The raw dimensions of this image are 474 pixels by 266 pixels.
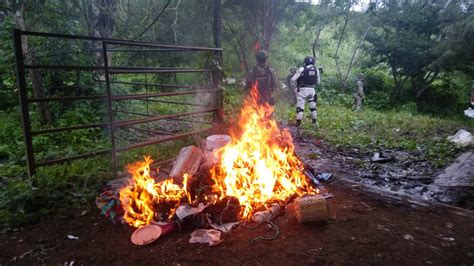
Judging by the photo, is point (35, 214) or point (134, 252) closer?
point (134, 252)

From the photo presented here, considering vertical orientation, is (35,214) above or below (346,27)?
below

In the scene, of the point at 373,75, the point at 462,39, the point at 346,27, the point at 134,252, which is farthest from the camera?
the point at 346,27

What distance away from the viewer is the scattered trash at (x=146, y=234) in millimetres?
2916

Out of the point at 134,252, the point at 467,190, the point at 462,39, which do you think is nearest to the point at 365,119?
the point at 462,39

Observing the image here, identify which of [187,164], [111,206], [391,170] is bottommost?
[391,170]

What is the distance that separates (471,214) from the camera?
10.9 ft

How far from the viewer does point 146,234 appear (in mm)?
2975

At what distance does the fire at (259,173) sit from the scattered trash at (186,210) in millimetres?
317

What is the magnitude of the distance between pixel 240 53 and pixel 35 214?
15.3 meters

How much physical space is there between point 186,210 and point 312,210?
4.37ft

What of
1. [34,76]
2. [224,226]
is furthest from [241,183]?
[34,76]

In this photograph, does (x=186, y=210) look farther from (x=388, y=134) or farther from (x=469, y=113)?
(x=469, y=113)

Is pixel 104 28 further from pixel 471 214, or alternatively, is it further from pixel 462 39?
pixel 462 39

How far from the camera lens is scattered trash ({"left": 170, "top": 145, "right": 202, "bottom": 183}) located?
4.03 metres
